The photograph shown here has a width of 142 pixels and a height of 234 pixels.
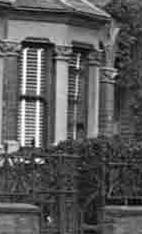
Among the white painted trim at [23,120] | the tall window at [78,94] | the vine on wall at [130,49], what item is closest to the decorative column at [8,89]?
the white painted trim at [23,120]

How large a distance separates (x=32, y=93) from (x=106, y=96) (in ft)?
8.18

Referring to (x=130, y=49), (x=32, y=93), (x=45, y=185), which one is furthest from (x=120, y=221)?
(x=130, y=49)

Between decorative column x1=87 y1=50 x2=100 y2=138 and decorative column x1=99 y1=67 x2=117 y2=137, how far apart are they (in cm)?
63

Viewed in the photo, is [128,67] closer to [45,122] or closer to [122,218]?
[45,122]

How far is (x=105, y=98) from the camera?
70.2 ft

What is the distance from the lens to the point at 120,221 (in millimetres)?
13516

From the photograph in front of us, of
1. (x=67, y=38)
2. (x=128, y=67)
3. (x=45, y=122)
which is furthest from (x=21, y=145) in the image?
(x=128, y=67)

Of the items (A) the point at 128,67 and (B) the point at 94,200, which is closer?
(B) the point at 94,200

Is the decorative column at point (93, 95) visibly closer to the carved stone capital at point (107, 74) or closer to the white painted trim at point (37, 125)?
the carved stone capital at point (107, 74)

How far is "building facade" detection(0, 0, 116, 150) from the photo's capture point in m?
19.1

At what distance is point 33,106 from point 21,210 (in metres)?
6.73

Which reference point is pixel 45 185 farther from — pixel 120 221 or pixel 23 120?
pixel 23 120

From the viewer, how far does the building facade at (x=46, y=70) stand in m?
19.1

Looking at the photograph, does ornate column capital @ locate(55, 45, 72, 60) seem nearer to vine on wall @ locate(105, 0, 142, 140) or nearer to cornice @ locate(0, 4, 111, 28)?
cornice @ locate(0, 4, 111, 28)
